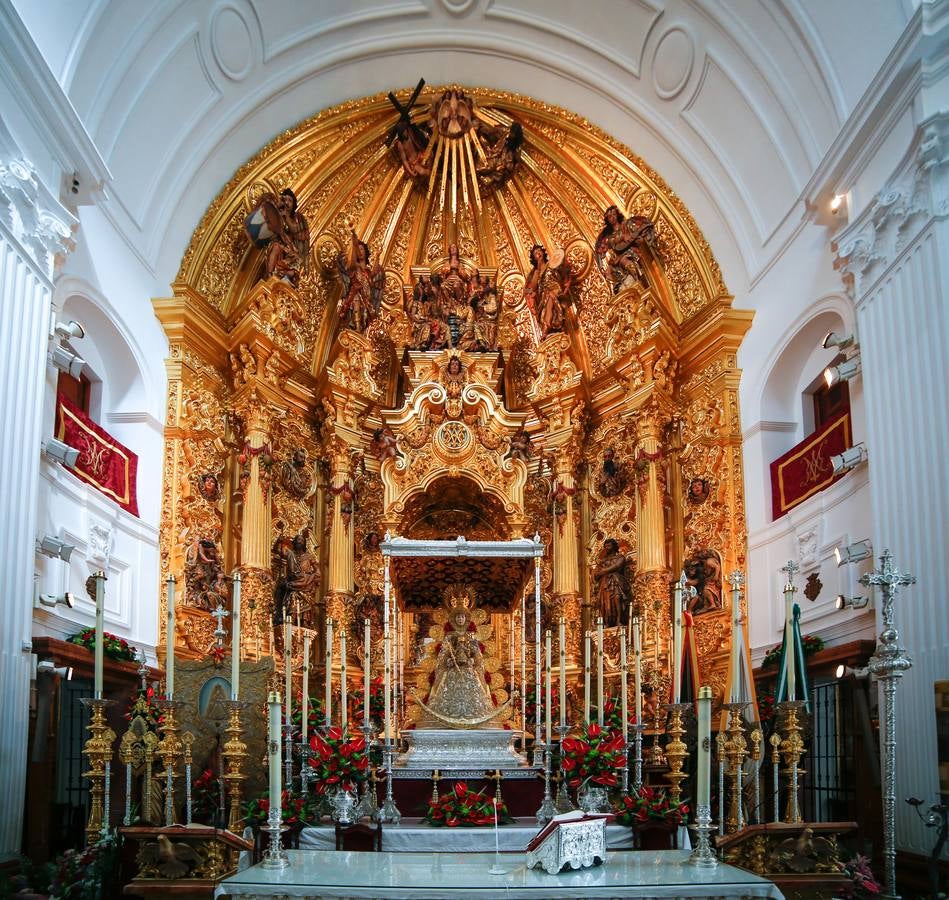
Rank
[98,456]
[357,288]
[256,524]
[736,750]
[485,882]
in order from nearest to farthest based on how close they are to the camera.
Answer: [485,882] < [736,750] < [98,456] < [256,524] < [357,288]

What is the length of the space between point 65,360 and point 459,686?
5699 millimetres

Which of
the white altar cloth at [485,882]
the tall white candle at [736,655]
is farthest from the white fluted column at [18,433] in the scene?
the tall white candle at [736,655]

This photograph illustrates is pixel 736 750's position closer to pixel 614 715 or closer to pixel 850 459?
pixel 850 459

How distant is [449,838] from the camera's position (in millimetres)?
10375

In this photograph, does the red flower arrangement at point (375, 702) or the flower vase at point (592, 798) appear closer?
the flower vase at point (592, 798)

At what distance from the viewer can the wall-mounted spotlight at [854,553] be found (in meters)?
11.7

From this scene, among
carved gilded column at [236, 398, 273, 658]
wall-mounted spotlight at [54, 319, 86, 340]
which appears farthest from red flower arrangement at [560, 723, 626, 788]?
wall-mounted spotlight at [54, 319, 86, 340]

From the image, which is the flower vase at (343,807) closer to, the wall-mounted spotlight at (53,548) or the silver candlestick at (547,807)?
the silver candlestick at (547,807)

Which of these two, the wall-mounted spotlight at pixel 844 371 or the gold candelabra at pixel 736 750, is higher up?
the wall-mounted spotlight at pixel 844 371

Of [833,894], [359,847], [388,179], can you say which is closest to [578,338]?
[388,179]

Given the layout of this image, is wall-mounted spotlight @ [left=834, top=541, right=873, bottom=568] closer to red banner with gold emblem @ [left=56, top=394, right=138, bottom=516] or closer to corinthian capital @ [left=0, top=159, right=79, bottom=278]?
red banner with gold emblem @ [left=56, top=394, right=138, bottom=516]

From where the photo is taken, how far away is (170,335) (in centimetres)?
1504

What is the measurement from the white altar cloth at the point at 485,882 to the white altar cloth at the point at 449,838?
3.47 metres

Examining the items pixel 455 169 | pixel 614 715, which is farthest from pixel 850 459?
pixel 455 169
